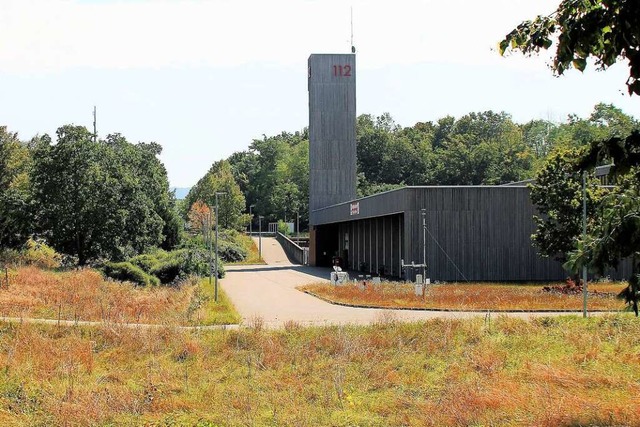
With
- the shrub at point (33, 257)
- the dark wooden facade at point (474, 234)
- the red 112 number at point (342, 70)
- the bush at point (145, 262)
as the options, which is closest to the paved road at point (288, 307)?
the bush at point (145, 262)

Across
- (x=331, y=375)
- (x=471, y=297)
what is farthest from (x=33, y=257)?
(x=331, y=375)

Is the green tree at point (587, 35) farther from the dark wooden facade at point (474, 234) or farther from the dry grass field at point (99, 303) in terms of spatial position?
the dark wooden facade at point (474, 234)

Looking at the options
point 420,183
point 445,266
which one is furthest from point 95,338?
point 420,183

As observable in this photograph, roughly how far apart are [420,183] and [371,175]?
33.9 feet

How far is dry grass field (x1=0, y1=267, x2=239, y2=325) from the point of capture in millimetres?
25703

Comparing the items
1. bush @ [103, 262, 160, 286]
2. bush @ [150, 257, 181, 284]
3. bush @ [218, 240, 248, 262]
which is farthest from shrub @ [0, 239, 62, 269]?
bush @ [218, 240, 248, 262]

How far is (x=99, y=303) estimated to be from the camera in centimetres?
2883

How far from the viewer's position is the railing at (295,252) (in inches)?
3064

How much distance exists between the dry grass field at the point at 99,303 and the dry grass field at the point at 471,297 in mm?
5711

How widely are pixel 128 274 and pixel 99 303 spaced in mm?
16650

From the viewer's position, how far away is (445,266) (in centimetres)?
4394

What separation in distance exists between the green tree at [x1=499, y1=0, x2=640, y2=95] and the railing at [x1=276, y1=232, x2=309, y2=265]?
219 feet

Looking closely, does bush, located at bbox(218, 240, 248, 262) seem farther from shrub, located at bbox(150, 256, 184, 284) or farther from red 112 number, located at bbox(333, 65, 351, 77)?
shrub, located at bbox(150, 256, 184, 284)

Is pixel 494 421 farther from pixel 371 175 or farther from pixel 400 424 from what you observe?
pixel 371 175
